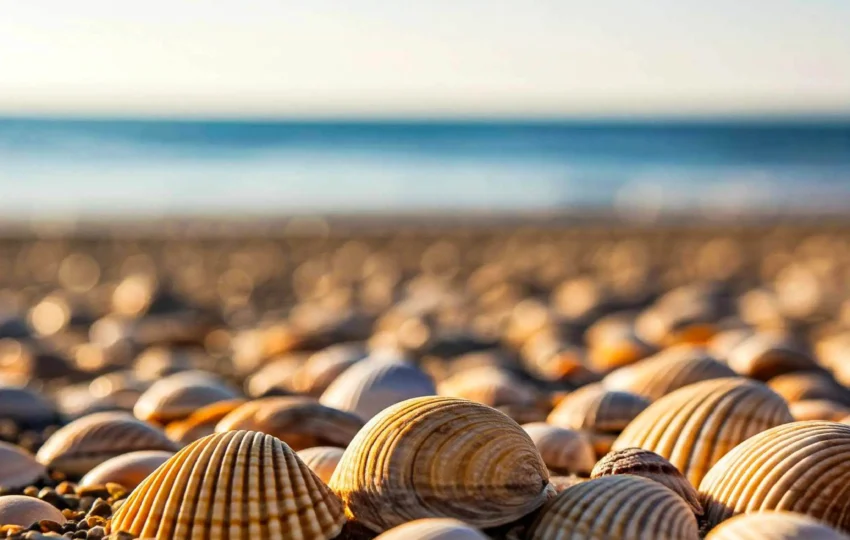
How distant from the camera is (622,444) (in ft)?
8.95

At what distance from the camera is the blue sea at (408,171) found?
18266 millimetres

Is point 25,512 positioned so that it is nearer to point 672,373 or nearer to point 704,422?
point 704,422

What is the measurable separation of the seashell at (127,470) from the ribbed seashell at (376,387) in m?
0.89

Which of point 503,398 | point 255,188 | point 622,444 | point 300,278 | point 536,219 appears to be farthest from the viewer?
point 255,188

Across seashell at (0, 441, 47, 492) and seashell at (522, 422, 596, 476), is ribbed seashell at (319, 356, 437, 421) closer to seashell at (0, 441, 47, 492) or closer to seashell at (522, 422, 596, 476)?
seashell at (522, 422, 596, 476)

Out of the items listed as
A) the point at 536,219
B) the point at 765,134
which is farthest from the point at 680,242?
the point at 765,134

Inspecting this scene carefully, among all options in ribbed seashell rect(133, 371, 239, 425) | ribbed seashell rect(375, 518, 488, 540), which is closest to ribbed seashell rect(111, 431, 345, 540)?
ribbed seashell rect(375, 518, 488, 540)

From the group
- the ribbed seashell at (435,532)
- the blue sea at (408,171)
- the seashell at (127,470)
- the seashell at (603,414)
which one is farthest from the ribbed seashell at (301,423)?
the blue sea at (408,171)

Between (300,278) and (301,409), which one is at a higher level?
(301,409)

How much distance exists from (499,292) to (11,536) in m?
6.33

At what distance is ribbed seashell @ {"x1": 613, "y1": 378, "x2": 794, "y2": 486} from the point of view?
2.54m

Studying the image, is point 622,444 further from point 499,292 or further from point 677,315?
point 499,292

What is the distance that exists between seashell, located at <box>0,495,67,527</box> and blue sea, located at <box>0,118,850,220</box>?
1412cm

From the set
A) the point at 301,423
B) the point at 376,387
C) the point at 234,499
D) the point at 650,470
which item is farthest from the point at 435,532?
the point at 376,387
